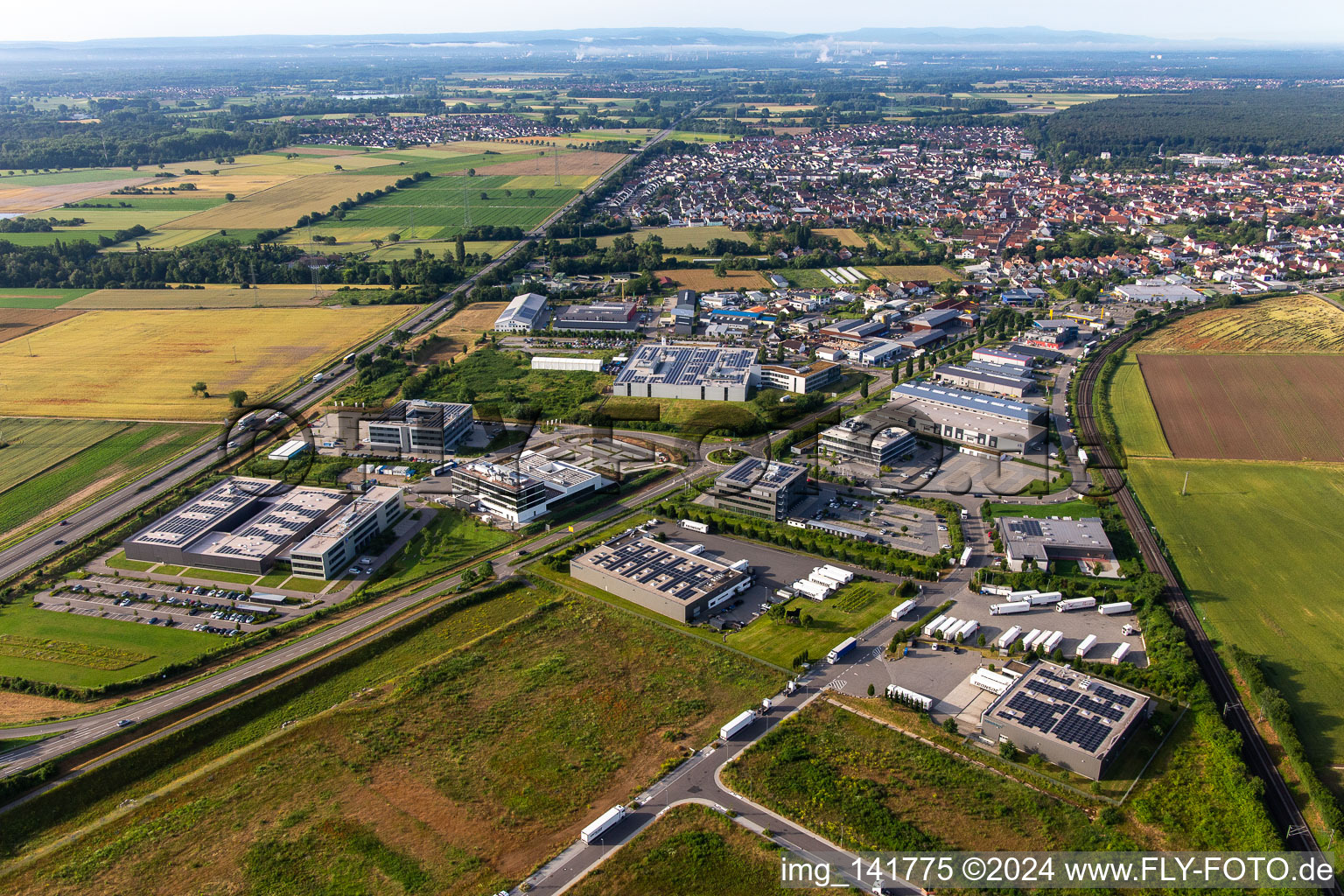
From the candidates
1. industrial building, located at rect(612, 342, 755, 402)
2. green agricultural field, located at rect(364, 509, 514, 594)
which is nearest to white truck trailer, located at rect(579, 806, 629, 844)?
green agricultural field, located at rect(364, 509, 514, 594)

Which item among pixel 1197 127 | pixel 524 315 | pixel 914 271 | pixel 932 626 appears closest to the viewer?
pixel 932 626

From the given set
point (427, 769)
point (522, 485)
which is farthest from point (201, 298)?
point (427, 769)

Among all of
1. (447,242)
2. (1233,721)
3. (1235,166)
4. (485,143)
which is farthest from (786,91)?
(1233,721)

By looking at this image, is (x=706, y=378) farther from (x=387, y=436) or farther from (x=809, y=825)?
(x=809, y=825)

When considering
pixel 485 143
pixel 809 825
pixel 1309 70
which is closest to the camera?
pixel 809 825

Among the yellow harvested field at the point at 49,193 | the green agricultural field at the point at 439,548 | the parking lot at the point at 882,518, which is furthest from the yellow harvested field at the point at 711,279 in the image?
the yellow harvested field at the point at 49,193

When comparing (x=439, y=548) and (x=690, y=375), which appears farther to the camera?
(x=690, y=375)

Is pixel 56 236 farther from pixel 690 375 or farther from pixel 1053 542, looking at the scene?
pixel 1053 542
